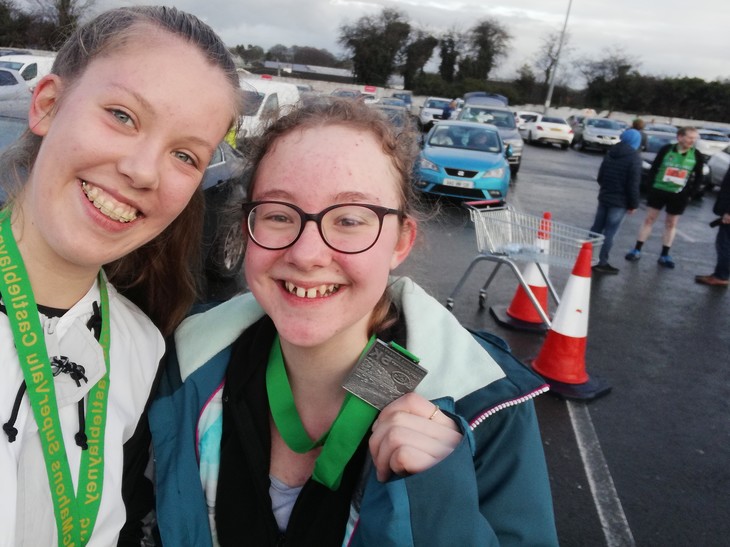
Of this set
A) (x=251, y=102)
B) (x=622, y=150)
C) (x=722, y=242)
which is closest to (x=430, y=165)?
(x=622, y=150)

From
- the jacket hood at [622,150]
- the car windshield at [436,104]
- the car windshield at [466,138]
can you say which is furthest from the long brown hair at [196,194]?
the car windshield at [436,104]

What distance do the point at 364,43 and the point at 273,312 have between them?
201 feet

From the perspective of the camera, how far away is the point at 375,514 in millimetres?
1239

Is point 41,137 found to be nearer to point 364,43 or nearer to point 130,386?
point 130,386

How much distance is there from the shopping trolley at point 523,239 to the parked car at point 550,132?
26.0m

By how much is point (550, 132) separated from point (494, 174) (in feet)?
66.2

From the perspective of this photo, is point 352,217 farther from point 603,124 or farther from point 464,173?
point 603,124

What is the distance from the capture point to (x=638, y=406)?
14.2 feet

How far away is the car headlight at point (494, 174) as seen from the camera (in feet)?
34.8

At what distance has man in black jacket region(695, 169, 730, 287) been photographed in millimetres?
7441

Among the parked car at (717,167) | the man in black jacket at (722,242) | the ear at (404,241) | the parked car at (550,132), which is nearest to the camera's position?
the ear at (404,241)

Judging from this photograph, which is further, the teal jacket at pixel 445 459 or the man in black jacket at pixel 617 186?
the man in black jacket at pixel 617 186

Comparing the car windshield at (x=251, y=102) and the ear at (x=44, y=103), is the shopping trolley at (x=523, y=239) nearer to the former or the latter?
the car windshield at (x=251, y=102)

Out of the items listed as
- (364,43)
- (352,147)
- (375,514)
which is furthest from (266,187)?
(364,43)
